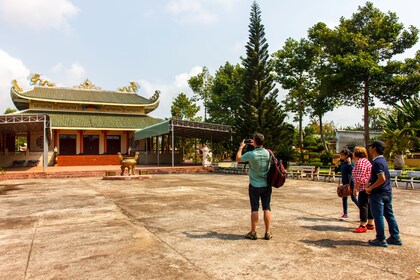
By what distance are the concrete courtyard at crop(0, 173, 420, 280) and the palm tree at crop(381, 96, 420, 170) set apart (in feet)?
34.9

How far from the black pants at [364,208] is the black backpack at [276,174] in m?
1.76

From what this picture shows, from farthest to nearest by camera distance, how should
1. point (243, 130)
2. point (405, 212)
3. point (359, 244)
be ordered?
1. point (243, 130)
2. point (405, 212)
3. point (359, 244)

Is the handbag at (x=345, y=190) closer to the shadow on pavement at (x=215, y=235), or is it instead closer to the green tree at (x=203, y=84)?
the shadow on pavement at (x=215, y=235)

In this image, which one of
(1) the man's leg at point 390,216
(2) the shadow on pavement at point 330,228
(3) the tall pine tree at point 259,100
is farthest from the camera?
(3) the tall pine tree at point 259,100

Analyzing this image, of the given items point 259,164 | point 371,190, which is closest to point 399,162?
point 371,190

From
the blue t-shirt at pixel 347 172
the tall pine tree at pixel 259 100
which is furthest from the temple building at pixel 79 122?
the blue t-shirt at pixel 347 172

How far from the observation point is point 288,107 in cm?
3222

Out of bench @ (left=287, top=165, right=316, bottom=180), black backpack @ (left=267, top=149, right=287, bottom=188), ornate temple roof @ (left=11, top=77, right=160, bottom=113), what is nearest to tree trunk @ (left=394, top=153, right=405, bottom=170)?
bench @ (left=287, top=165, right=316, bottom=180)

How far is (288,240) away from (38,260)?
3.12m

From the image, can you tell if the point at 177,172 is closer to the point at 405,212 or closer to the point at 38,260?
the point at 405,212

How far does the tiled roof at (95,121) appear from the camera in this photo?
83.1 feet

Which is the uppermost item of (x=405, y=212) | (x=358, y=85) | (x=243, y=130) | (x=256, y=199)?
(x=358, y=85)

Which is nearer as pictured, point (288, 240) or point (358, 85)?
point (288, 240)

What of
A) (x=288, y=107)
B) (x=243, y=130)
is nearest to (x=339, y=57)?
(x=243, y=130)
